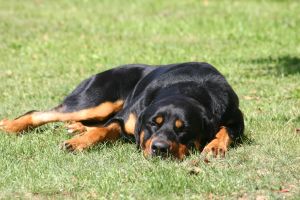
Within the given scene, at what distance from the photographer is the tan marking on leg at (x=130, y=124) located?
7.78 m

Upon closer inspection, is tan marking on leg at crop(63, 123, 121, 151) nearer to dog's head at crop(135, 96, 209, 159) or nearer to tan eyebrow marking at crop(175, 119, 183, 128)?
dog's head at crop(135, 96, 209, 159)

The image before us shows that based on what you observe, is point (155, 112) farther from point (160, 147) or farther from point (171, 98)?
point (160, 147)

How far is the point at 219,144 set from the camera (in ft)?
23.5

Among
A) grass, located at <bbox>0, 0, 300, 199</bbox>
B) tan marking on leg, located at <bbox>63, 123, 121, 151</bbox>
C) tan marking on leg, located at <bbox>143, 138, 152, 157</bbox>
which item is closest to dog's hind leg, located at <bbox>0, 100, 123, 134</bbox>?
grass, located at <bbox>0, 0, 300, 199</bbox>

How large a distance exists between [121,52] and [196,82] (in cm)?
735

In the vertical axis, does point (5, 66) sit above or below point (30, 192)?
below

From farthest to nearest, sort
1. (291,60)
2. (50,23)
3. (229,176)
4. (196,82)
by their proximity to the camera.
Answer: (50,23), (291,60), (196,82), (229,176)

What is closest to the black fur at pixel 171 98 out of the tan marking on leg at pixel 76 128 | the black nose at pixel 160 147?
the black nose at pixel 160 147

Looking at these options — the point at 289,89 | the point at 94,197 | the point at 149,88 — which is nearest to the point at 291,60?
the point at 289,89

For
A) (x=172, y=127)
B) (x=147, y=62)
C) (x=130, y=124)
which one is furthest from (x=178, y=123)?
(x=147, y=62)

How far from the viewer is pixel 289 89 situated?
11164 millimetres

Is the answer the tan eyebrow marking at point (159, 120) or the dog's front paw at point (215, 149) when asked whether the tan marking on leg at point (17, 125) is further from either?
the dog's front paw at point (215, 149)

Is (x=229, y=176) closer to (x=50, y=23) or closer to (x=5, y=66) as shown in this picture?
(x=5, y=66)

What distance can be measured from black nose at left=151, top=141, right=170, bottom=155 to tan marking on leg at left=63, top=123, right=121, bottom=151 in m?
1.03
